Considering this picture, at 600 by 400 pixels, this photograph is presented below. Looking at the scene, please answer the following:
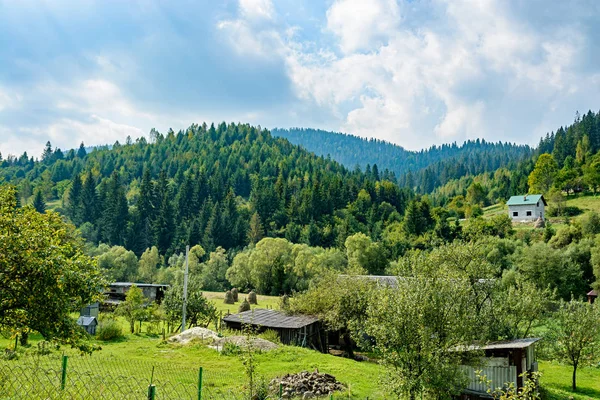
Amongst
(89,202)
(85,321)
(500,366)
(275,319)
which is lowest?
(85,321)

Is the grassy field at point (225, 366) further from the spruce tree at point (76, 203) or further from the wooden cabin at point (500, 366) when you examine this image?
the spruce tree at point (76, 203)

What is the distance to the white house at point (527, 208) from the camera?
99188 millimetres

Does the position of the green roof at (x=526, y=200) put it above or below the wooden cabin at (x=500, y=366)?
above

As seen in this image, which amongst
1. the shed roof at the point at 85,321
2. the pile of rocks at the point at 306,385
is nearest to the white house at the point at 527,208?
the pile of rocks at the point at 306,385

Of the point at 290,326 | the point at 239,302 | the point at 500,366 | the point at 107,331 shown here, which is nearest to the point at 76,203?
the point at 239,302

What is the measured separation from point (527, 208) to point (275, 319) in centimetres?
8663

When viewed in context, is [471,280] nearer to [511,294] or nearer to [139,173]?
[511,294]

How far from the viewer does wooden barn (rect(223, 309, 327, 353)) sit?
32312 millimetres

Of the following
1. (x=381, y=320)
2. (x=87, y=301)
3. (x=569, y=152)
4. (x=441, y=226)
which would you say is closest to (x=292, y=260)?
(x=441, y=226)

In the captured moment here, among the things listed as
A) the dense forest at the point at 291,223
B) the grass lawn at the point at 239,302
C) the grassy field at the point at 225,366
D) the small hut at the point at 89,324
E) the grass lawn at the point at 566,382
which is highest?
the dense forest at the point at 291,223

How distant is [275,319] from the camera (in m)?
34.7

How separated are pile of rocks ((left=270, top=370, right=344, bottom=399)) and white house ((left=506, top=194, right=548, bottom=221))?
3719 inches

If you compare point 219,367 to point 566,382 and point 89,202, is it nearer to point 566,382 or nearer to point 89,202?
point 566,382

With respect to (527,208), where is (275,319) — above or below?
below
